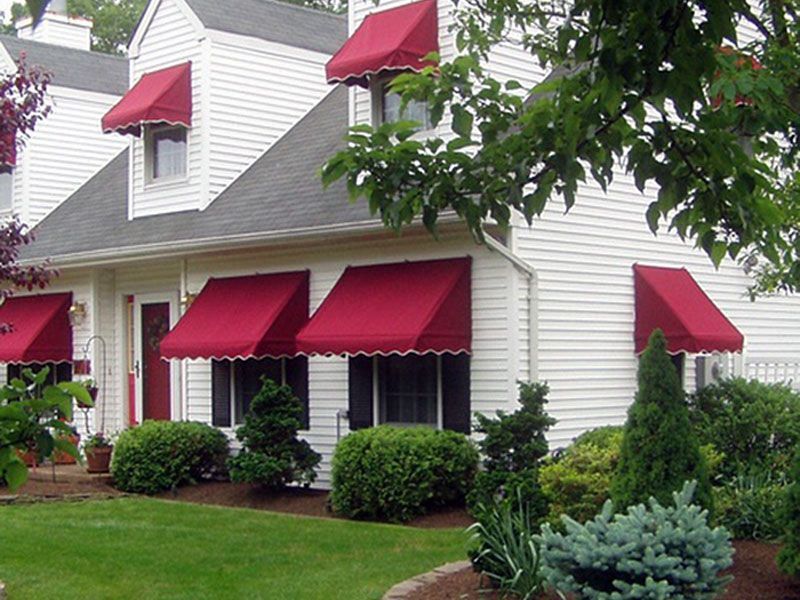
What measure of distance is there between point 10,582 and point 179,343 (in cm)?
684

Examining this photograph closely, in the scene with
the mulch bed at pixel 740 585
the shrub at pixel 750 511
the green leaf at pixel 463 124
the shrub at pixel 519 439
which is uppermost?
the green leaf at pixel 463 124

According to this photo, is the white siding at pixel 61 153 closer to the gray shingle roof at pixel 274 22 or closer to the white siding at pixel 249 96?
the gray shingle roof at pixel 274 22

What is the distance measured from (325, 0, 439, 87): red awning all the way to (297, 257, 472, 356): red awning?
2.57 meters

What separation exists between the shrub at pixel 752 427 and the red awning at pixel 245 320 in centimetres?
550

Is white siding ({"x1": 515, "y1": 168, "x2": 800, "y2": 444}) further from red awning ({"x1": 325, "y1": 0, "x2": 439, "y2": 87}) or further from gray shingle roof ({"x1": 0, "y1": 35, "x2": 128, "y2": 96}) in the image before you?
gray shingle roof ({"x1": 0, "y1": 35, "x2": 128, "y2": 96})

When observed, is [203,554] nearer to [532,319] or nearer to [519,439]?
[519,439]

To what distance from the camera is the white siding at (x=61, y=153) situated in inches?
901

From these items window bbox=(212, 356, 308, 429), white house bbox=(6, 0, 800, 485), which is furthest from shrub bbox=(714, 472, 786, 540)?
window bbox=(212, 356, 308, 429)

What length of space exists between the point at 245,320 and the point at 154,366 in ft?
12.6

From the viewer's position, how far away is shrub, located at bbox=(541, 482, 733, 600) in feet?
22.8

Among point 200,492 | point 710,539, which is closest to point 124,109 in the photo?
point 200,492

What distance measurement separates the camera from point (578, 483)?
10.6 meters

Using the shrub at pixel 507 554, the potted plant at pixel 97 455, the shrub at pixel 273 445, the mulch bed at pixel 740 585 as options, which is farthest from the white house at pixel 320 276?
the shrub at pixel 507 554

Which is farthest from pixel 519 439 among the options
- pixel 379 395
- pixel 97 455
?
pixel 97 455
